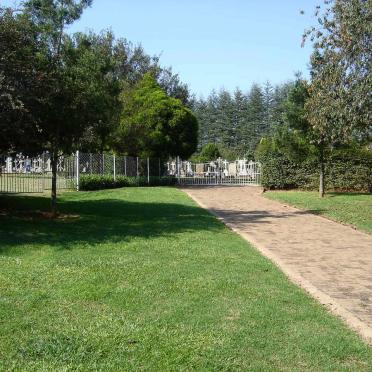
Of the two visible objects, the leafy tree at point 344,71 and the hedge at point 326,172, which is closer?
the leafy tree at point 344,71

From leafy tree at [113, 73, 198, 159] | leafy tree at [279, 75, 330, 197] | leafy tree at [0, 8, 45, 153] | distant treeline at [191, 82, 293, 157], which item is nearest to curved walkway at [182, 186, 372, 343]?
leafy tree at [0, 8, 45, 153]

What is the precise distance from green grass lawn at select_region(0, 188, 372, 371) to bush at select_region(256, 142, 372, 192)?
19.0m

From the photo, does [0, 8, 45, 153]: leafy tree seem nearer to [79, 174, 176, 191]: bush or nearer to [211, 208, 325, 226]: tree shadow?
[211, 208, 325, 226]: tree shadow

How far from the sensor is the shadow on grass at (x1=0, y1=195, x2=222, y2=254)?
396 inches

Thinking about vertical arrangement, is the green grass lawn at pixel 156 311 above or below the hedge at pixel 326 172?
below

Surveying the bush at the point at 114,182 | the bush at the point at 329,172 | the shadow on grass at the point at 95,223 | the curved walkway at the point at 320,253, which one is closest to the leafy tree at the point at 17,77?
the shadow on grass at the point at 95,223

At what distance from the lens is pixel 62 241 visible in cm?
981

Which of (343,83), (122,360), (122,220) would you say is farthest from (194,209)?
(122,360)

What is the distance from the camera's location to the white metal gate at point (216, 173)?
127 feet

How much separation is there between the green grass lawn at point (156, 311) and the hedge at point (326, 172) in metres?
19.0

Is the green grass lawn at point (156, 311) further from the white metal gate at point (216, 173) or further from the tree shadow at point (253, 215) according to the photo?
the white metal gate at point (216, 173)

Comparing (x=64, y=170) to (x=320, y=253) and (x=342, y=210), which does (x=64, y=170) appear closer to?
(x=342, y=210)

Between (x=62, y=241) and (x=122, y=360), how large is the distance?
5.83 m

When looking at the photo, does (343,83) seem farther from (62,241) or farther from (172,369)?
(172,369)
